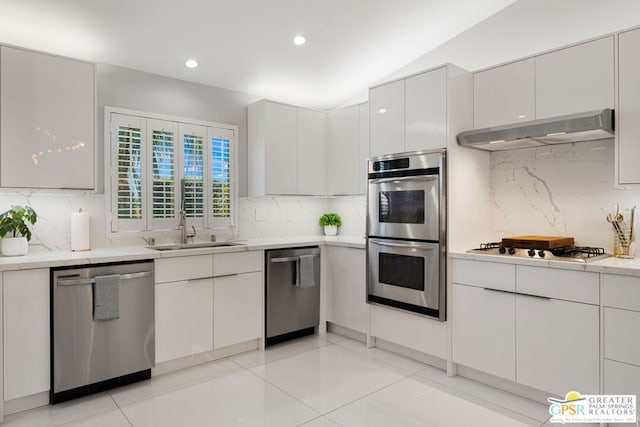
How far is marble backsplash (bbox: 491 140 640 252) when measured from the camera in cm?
284

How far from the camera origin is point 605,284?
228 centimetres

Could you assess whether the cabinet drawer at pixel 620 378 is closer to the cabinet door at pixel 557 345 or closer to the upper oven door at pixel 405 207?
the cabinet door at pixel 557 345

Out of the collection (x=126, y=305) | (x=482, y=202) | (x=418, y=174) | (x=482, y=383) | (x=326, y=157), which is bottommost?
(x=482, y=383)

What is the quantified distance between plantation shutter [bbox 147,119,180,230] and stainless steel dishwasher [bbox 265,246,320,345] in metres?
0.98

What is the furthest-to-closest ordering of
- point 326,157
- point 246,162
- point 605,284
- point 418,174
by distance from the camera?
point 326,157, point 246,162, point 418,174, point 605,284

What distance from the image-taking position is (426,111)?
3.19 meters

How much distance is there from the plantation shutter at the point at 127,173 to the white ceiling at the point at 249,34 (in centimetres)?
52

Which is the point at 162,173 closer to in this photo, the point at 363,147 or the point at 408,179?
the point at 363,147

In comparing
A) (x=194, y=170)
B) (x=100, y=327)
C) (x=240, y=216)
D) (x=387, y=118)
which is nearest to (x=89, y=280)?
(x=100, y=327)

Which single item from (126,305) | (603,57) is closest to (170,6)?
(126,305)

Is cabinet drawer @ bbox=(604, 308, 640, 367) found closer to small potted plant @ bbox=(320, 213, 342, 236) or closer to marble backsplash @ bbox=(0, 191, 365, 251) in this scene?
marble backsplash @ bbox=(0, 191, 365, 251)

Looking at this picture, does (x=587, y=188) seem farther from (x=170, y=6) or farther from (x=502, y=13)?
(x=170, y=6)

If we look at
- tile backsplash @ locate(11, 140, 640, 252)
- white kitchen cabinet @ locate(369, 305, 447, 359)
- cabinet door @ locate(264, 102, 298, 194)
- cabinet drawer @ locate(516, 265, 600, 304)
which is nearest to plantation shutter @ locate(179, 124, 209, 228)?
tile backsplash @ locate(11, 140, 640, 252)

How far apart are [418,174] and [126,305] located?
2369mm
